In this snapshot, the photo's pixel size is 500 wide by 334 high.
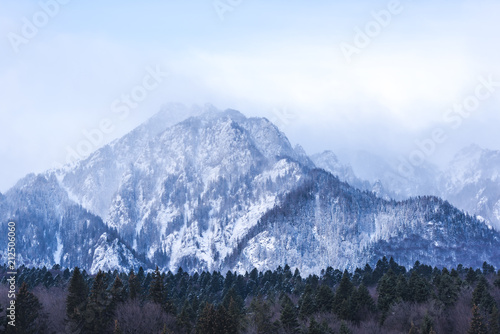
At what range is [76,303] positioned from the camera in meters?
104

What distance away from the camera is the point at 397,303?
391 ft

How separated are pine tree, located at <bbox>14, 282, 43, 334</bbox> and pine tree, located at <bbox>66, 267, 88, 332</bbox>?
18.2ft

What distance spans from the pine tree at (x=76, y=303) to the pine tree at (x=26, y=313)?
18.2ft

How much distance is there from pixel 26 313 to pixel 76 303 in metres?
11.0

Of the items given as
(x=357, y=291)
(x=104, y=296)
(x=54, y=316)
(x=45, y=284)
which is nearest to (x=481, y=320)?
(x=357, y=291)

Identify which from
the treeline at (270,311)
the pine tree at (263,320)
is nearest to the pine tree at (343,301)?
the treeline at (270,311)

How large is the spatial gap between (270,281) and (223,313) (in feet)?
281

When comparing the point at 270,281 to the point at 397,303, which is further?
the point at 270,281

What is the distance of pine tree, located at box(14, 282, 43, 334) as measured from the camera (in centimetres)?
9131

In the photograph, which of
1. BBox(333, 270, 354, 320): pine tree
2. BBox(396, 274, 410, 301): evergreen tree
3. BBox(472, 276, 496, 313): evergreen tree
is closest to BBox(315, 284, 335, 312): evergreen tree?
BBox(333, 270, 354, 320): pine tree

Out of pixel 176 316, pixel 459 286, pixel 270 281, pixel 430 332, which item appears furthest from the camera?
pixel 270 281

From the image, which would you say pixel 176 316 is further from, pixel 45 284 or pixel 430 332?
pixel 45 284

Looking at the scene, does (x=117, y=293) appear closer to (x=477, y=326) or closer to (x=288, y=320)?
(x=288, y=320)

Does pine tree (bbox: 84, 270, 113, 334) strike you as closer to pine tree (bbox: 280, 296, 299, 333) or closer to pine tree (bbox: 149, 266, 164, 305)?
pine tree (bbox: 149, 266, 164, 305)
